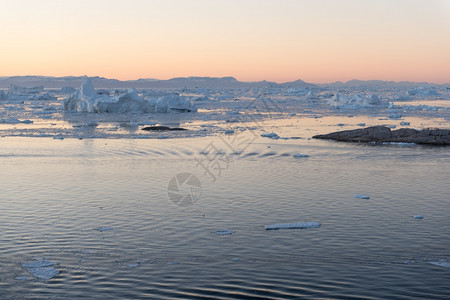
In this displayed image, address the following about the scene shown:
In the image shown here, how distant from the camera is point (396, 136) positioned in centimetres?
2752

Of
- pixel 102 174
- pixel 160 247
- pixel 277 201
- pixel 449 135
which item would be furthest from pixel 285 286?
pixel 449 135

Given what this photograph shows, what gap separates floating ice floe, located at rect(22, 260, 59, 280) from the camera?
884 centimetres

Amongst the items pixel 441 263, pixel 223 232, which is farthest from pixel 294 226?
pixel 441 263

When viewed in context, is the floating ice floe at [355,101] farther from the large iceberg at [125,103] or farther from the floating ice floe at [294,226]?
the floating ice floe at [294,226]

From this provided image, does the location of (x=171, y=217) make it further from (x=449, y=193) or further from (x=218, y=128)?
(x=218, y=128)

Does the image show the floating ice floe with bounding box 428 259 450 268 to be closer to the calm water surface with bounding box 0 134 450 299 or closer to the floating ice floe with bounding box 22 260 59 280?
the calm water surface with bounding box 0 134 450 299

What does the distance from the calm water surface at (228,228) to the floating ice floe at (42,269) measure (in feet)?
0.42

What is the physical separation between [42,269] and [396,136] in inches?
871

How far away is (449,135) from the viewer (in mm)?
26688

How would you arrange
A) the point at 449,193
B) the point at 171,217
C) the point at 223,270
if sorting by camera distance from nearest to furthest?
the point at 223,270 < the point at 171,217 < the point at 449,193

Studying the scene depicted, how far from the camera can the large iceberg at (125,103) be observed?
5206 cm

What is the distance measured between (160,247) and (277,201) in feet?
14.9

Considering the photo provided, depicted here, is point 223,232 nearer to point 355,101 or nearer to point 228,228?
point 228,228

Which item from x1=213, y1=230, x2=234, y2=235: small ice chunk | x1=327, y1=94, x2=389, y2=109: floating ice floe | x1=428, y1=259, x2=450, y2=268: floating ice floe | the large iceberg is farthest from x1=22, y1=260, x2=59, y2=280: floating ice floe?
x1=327, y1=94, x2=389, y2=109: floating ice floe
